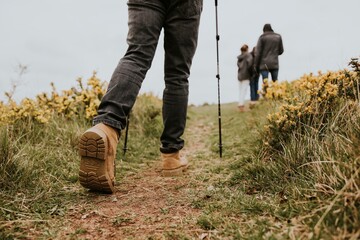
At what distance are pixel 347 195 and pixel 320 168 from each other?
18.2 inches

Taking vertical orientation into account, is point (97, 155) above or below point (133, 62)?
below

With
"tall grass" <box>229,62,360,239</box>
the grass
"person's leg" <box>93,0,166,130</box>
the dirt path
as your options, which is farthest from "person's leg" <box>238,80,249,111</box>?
"person's leg" <box>93,0,166,130</box>

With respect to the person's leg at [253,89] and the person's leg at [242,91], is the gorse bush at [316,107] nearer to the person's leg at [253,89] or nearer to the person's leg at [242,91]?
the person's leg at [242,91]

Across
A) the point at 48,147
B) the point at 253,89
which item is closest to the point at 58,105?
the point at 48,147

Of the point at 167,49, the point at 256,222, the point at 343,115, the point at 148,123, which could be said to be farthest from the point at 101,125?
the point at 148,123

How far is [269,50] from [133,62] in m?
7.00

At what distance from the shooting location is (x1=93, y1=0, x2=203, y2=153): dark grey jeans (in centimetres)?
215

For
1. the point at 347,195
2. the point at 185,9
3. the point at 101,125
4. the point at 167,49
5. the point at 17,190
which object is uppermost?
the point at 185,9

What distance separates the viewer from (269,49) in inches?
336

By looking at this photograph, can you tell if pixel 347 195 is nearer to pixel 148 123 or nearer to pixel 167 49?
pixel 167 49

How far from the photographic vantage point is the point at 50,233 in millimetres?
1580

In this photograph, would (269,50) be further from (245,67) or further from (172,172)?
(172,172)

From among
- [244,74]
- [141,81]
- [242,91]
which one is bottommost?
[141,81]

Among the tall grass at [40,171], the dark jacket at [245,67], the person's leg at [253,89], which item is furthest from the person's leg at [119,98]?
the person's leg at [253,89]
